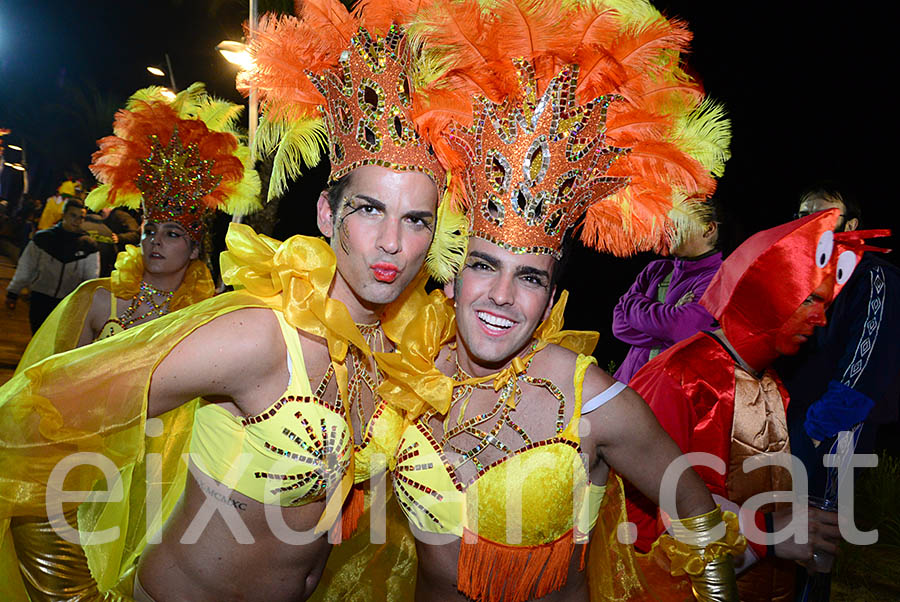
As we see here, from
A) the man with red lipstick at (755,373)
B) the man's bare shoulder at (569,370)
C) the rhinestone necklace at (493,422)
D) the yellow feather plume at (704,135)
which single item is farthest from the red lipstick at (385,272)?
the man with red lipstick at (755,373)

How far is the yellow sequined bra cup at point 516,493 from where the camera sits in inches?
67.2

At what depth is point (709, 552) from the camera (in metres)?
1.77

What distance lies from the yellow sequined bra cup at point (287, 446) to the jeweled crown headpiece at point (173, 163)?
2.30 meters

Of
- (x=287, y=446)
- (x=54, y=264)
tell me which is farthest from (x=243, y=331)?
(x=54, y=264)

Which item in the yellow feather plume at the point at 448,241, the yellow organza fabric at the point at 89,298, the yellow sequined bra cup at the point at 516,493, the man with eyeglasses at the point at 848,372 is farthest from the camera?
the yellow organza fabric at the point at 89,298

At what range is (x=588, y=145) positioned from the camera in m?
1.81

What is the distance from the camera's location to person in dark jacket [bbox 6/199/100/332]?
5578 millimetres

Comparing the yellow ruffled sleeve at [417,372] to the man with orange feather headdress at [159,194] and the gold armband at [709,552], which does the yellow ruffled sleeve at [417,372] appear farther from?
the man with orange feather headdress at [159,194]

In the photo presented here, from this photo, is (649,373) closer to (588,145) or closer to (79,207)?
(588,145)

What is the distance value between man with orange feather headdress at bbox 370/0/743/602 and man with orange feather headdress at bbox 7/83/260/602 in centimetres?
226

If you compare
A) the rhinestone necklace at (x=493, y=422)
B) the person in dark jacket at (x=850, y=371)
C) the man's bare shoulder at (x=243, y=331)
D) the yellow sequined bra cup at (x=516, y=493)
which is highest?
the man's bare shoulder at (x=243, y=331)

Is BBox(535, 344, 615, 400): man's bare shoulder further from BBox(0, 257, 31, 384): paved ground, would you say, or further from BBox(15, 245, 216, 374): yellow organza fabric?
BBox(0, 257, 31, 384): paved ground

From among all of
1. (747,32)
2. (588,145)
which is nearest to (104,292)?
(588,145)

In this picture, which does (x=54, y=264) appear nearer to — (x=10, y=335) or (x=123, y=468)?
(x=10, y=335)
